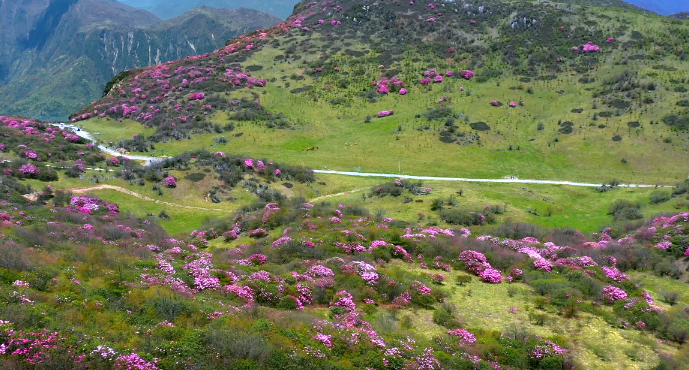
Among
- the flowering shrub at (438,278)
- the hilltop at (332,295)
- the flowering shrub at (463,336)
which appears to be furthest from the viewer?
the flowering shrub at (438,278)

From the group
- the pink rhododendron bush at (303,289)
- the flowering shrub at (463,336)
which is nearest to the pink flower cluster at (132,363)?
the pink rhododendron bush at (303,289)

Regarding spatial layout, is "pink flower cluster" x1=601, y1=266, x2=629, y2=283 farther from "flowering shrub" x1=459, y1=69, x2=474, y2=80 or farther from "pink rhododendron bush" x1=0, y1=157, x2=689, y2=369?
"flowering shrub" x1=459, y1=69, x2=474, y2=80

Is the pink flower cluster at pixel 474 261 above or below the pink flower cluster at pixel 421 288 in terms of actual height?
above

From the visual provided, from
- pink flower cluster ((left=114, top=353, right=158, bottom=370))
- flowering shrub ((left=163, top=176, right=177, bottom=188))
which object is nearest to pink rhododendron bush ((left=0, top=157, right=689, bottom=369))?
pink flower cluster ((left=114, top=353, right=158, bottom=370))

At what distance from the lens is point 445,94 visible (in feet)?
277

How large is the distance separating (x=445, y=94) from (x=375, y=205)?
51.0m

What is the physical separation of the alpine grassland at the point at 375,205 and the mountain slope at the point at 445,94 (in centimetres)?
57

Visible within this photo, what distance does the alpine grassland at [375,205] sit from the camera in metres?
12.2

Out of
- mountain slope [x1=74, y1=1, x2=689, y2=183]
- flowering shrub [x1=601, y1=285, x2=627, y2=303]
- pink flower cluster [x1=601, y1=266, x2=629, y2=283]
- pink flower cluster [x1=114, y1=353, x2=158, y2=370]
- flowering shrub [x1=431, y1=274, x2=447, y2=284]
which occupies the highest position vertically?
mountain slope [x1=74, y1=1, x2=689, y2=183]

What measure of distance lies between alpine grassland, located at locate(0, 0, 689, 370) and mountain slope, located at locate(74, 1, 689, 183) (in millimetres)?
568

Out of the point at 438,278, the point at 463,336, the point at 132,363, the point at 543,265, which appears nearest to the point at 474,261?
the point at 438,278

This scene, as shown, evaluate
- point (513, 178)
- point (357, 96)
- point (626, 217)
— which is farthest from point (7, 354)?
point (357, 96)

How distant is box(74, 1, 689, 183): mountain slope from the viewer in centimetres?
6250

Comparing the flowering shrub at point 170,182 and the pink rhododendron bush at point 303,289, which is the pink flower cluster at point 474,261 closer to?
the pink rhododendron bush at point 303,289
